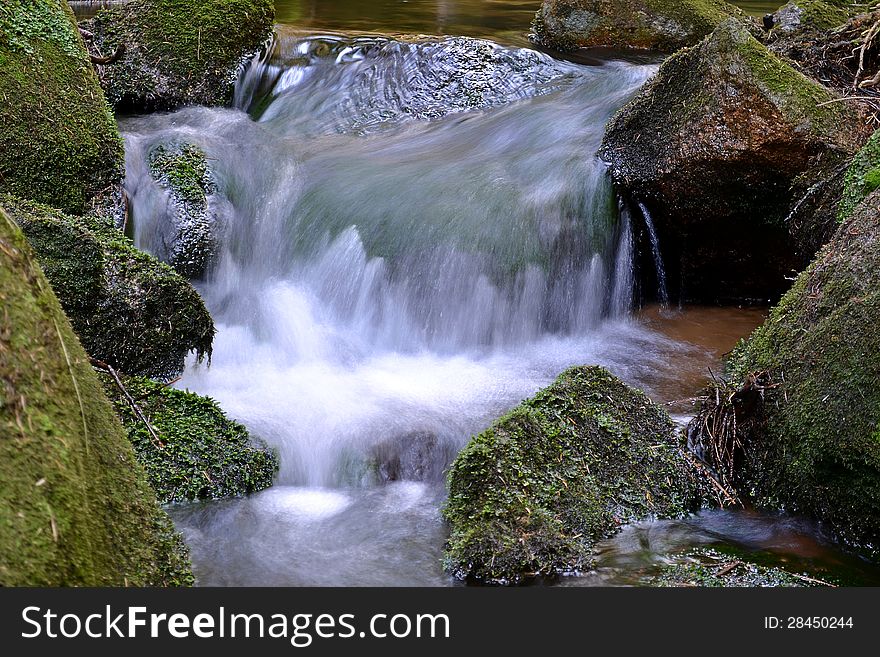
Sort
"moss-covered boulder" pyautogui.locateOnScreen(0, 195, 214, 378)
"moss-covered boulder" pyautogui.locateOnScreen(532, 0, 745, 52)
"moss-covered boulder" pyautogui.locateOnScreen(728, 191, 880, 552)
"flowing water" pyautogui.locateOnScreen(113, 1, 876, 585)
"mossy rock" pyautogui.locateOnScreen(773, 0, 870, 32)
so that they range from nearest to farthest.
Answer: "moss-covered boulder" pyautogui.locateOnScreen(728, 191, 880, 552), "flowing water" pyautogui.locateOnScreen(113, 1, 876, 585), "moss-covered boulder" pyautogui.locateOnScreen(0, 195, 214, 378), "mossy rock" pyautogui.locateOnScreen(773, 0, 870, 32), "moss-covered boulder" pyautogui.locateOnScreen(532, 0, 745, 52)

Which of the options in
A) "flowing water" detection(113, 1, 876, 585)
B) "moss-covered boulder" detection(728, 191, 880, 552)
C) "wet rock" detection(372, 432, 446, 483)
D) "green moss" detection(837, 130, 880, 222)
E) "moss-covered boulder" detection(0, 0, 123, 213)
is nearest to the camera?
"moss-covered boulder" detection(728, 191, 880, 552)

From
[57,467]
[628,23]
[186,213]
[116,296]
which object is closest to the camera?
[57,467]

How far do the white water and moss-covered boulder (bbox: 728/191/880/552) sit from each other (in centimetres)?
139

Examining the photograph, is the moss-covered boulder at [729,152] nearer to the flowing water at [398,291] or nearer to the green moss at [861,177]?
the flowing water at [398,291]

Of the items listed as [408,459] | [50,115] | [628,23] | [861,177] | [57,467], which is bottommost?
[408,459]

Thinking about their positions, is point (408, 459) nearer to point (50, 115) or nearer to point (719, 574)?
point (719, 574)

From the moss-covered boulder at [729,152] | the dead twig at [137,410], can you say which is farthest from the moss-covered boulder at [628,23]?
the dead twig at [137,410]

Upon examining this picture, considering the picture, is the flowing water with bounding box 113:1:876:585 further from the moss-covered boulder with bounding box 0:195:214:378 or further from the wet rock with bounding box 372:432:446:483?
the moss-covered boulder with bounding box 0:195:214:378

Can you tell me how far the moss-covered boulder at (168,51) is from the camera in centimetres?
813

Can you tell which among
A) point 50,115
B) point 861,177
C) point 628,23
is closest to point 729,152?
point 861,177

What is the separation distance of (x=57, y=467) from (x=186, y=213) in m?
4.49

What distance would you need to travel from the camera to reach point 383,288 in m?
6.55

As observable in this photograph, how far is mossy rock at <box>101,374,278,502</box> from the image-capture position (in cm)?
436

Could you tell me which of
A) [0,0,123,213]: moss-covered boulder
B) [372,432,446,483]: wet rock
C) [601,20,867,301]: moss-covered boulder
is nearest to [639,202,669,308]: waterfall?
[601,20,867,301]: moss-covered boulder
